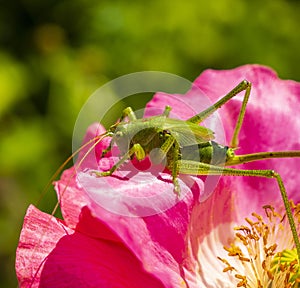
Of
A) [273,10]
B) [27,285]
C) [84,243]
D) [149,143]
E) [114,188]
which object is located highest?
[273,10]

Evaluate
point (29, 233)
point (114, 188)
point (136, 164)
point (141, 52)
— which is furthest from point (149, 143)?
point (141, 52)

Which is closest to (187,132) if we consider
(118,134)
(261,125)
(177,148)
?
(177,148)

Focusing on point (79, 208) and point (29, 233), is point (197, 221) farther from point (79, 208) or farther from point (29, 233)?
point (29, 233)

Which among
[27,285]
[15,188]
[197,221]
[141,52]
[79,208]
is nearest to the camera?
[27,285]

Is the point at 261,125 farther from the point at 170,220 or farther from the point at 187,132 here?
the point at 170,220

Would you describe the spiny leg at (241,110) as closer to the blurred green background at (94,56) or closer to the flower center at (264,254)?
the flower center at (264,254)
